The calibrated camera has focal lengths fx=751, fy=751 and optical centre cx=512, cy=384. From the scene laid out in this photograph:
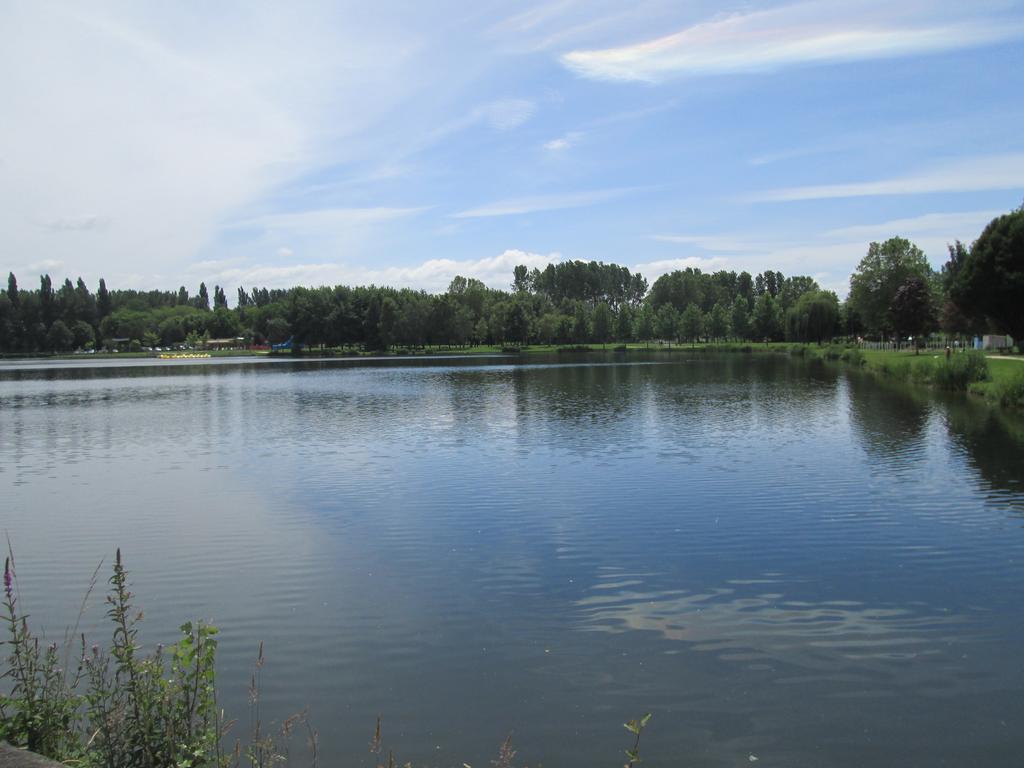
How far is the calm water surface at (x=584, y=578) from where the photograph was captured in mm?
6707

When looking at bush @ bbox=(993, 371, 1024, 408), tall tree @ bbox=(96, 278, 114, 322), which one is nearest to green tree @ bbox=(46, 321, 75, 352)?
tall tree @ bbox=(96, 278, 114, 322)

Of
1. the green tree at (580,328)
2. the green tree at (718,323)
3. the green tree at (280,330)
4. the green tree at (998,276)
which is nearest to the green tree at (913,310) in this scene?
the green tree at (998,276)

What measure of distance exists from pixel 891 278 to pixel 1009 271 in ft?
102

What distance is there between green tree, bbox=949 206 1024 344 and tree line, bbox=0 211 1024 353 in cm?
7

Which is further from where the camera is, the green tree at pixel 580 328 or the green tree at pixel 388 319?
the green tree at pixel 580 328

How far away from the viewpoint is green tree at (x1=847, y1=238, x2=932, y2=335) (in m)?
74.1

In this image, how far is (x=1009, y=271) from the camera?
44.7 metres

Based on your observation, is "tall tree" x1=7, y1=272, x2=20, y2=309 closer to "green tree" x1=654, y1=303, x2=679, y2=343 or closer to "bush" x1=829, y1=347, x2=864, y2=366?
"green tree" x1=654, y1=303, x2=679, y2=343

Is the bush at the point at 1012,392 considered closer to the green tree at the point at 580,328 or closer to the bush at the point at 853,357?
the bush at the point at 853,357

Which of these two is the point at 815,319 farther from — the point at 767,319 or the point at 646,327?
the point at 646,327

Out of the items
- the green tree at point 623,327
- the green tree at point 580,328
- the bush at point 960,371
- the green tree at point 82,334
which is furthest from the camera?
the green tree at point 82,334

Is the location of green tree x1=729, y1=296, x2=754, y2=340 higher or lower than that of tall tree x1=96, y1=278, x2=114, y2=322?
lower

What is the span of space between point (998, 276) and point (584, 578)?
45326 mm

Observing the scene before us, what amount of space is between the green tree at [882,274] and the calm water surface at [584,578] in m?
54.8
